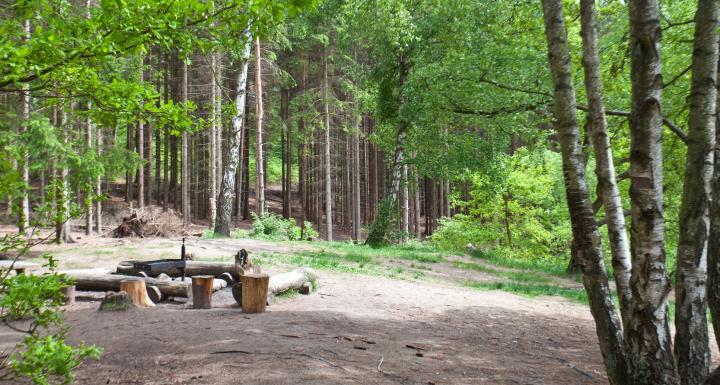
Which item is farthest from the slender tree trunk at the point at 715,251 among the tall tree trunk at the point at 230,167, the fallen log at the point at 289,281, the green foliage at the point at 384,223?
the tall tree trunk at the point at 230,167

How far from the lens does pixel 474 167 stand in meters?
17.2

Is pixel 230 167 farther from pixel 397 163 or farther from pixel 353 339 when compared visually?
pixel 353 339

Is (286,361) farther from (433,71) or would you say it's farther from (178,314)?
(433,71)

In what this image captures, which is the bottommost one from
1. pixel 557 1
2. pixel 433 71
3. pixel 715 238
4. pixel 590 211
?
pixel 715 238

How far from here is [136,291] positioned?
8.22m

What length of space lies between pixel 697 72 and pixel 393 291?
7259 millimetres

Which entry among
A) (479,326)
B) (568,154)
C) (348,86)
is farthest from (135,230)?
(568,154)

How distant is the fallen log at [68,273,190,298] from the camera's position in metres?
9.05

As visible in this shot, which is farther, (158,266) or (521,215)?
(521,215)

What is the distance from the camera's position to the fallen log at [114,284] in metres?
9.05

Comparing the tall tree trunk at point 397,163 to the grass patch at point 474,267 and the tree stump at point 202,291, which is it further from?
the tree stump at point 202,291

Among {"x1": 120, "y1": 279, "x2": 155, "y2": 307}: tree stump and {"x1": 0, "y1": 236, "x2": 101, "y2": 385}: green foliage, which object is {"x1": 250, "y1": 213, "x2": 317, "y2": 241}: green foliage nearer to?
{"x1": 120, "y1": 279, "x2": 155, "y2": 307}: tree stump

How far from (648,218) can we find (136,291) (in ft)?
25.2

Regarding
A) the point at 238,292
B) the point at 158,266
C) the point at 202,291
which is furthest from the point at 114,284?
the point at 238,292
